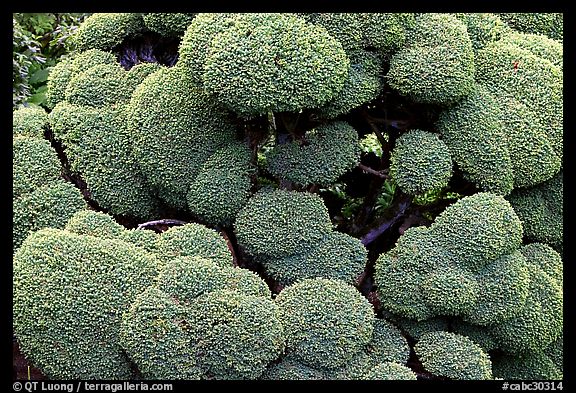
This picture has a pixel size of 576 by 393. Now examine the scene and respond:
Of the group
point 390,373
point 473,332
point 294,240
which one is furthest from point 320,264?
point 473,332

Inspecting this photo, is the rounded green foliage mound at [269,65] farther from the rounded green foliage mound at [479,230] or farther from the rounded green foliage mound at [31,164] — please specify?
the rounded green foliage mound at [31,164]

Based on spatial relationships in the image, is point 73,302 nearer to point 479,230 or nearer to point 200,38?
point 200,38

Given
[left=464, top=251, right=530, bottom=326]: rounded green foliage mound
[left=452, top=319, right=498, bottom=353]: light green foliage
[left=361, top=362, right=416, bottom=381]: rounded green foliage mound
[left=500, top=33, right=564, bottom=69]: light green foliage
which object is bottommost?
[left=452, top=319, right=498, bottom=353]: light green foliage

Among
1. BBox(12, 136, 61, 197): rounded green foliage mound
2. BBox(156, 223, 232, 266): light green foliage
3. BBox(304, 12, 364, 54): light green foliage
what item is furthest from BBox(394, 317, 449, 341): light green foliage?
BBox(12, 136, 61, 197): rounded green foliage mound

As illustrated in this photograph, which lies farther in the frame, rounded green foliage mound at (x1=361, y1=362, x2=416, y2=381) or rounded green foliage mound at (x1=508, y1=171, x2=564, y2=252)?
rounded green foliage mound at (x1=508, y1=171, x2=564, y2=252)

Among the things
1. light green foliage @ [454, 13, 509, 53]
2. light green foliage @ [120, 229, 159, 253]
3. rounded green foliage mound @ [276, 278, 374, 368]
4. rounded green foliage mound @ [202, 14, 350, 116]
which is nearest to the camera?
rounded green foliage mound @ [202, 14, 350, 116]

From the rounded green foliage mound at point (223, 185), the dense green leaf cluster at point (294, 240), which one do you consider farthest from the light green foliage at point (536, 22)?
the rounded green foliage mound at point (223, 185)

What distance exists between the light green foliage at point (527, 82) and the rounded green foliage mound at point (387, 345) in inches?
55.8

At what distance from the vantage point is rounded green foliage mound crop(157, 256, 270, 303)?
10.5 ft

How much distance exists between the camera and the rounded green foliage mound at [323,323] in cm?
329

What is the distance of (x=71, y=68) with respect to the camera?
4.21 m

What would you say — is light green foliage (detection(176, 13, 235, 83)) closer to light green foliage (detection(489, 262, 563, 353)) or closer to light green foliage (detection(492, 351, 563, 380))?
light green foliage (detection(489, 262, 563, 353))

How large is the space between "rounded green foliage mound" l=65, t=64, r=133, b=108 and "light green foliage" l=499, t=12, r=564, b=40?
7.91 ft

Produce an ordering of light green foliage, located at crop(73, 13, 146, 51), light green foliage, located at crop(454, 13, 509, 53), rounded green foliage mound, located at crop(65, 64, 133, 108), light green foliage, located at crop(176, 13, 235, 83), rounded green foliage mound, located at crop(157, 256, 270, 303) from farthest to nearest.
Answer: light green foliage, located at crop(73, 13, 146, 51) → rounded green foliage mound, located at crop(65, 64, 133, 108) → light green foliage, located at crop(454, 13, 509, 53) → rounded green foliage mound, located at crop(157, 256, 270, 303) → light green foliage, located at crop(176, 13, 235, 83)
